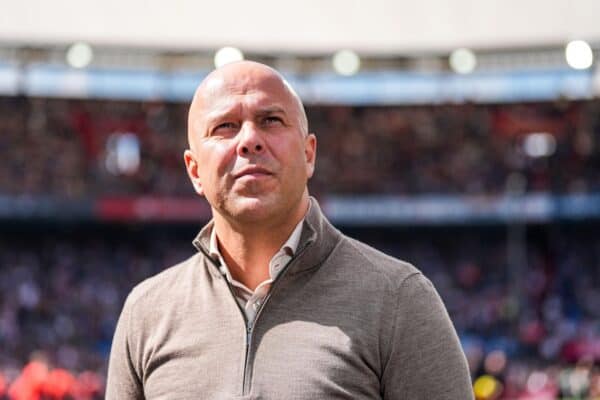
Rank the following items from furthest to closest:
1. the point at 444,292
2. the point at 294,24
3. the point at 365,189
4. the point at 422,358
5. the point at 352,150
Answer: the point at 352,150, the point at 365,189, the point at 444,292, the point at 294,24, the point at 422,358

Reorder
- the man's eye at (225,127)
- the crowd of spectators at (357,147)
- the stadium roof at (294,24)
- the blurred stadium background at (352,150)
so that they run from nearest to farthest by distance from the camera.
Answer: the man's eye at (225,127) → the stadium roof at (294,24) → the blurred stadium background at (352,150) → the crowd of spectators at (357,147)

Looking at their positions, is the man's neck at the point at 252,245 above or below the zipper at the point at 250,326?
above

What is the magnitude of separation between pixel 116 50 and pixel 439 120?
385 inches

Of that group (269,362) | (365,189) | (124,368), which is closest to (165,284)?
(124,368)

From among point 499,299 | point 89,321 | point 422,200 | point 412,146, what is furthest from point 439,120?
point 89,321

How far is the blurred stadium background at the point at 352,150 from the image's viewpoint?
82.8 ft

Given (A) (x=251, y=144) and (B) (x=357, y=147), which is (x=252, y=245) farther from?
(B) (x=357, y=147)

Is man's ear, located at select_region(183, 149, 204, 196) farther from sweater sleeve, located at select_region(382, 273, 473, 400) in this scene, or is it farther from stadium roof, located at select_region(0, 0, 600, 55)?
stadium roof, located at select_region(0, 0, 600, 55)

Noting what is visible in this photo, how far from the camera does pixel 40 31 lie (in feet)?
82.9

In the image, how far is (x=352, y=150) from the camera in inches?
1267

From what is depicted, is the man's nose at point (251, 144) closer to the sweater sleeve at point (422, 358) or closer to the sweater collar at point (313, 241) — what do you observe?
the sweater collar at point (313, 241)

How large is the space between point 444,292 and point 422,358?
2683 cm

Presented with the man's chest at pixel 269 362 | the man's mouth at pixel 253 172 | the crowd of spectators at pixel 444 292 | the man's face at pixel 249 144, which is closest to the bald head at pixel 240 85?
the man's face at pixel 249 144

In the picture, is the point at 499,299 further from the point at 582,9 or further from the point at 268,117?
the point at 268,117
